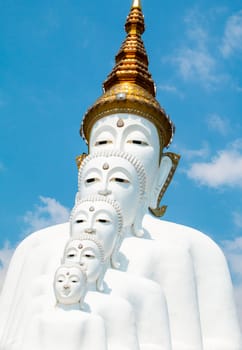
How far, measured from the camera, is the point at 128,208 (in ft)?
35.2

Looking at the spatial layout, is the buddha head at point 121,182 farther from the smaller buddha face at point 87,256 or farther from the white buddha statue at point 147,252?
the smaller buddha face at point 87,256

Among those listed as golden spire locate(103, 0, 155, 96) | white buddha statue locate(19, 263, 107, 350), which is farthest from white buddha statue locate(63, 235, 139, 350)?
golden spire locate(103, 0, 155, 96)

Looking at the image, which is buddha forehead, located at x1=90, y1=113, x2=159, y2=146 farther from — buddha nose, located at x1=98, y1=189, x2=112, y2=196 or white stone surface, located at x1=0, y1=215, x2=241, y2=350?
white stone surface, located at x1=0, y1=215, x2=241, y2=350

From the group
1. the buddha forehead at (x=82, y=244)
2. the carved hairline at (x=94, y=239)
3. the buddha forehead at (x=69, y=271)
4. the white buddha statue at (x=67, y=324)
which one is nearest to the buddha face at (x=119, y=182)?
the carved hairline at (x=94, y=239)

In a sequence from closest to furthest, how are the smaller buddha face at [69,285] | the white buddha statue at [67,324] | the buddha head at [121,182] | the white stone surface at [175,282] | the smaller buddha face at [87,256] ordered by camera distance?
1. the white buddha statue at [67,324]
2. the smaller buddha face at [69,285]
3. the smaller buddha face at [87,256]
4. the white stone surface at [175,282]
5. the buddha head at [121,182]

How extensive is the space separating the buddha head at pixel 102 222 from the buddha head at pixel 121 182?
518mm

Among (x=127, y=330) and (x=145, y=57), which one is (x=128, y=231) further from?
(x=145, y=57)

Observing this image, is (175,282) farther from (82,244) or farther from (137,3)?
(137,3)

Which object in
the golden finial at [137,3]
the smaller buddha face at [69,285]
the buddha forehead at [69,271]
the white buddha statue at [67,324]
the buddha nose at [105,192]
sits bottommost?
the white buddha statue at [67,324]

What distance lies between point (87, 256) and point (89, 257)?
1.3 inches

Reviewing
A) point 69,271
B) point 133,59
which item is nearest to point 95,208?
point 69,271

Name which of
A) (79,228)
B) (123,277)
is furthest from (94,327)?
(79,228)

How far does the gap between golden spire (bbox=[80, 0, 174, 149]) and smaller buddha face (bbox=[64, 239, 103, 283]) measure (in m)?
3.21

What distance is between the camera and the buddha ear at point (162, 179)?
11733 millimetres
